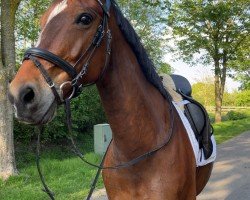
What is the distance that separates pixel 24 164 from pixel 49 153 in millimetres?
1750

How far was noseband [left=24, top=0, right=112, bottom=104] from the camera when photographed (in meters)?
2.03

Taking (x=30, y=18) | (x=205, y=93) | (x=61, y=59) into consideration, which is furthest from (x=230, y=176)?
(x=205, y=93)

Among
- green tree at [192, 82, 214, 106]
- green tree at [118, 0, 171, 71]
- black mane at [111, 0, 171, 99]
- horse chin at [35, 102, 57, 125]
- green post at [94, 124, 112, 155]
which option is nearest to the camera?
horse chin at [35, 102, 57, 125]

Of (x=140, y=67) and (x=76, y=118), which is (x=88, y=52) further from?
(x=76, y=118)

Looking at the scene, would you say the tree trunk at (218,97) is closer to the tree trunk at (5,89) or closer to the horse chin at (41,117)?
the tree trunk at (5,89)

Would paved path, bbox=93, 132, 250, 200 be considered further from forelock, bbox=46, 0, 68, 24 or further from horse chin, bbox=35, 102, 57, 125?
forelock, bbox=46, 0, 68, 24

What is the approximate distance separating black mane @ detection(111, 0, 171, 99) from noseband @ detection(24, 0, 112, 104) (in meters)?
0.16

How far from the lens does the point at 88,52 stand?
2.20 meters

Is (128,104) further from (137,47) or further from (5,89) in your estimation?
(5,89)

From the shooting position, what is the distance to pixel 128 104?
8.43 feet

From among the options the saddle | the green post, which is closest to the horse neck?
the saddle

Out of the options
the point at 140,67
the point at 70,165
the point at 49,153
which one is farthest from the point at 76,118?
the point at 140,67

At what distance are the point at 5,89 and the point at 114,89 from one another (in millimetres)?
5776

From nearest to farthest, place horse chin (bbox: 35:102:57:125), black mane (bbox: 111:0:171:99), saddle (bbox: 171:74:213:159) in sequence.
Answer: horse chin (bbox: 35:102:57:125) → black mane (bbox: 111:0:171:99) → saddle (bbox: 171:74:213:159)
